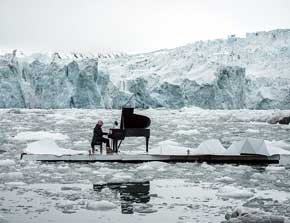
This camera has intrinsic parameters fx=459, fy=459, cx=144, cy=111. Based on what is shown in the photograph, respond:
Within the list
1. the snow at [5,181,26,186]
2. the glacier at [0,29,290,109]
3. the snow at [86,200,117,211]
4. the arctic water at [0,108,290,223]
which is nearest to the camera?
the arctic water at [0,108,290,223]

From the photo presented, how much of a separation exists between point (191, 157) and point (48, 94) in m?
65.9

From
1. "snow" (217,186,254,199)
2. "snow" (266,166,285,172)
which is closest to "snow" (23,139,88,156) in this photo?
"snow" (266,166,285,172)

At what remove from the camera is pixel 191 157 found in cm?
1466

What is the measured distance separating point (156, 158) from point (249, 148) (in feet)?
11.3

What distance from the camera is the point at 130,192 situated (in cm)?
935

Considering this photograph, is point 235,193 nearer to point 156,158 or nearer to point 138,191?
point 138,191

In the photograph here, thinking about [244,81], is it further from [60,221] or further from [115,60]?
[60,221]

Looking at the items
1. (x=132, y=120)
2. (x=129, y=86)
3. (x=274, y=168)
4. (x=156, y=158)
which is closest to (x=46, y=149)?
(x=132, y=120)

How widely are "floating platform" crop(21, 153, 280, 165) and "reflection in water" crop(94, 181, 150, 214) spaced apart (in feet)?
11.8

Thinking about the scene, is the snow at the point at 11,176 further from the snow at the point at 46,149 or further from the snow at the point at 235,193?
the snow at the point at 235,193

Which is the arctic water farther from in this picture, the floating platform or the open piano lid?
the open piano lid

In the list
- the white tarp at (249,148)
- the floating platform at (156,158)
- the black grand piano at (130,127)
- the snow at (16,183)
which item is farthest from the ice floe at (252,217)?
the white tarp at (249,148)

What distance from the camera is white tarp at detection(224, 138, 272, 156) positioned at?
50.8 feet

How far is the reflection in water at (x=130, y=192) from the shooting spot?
805 cm
